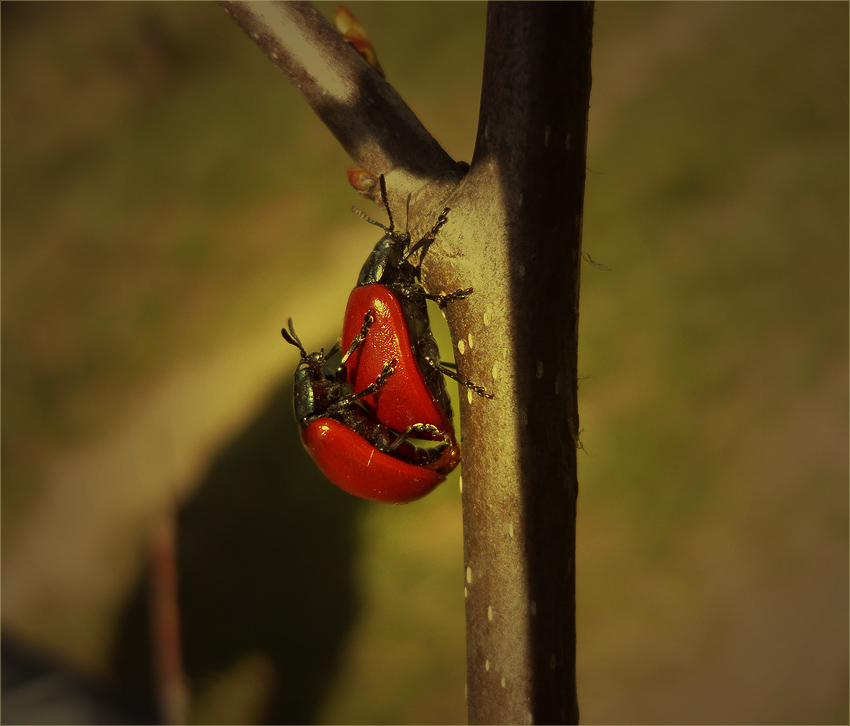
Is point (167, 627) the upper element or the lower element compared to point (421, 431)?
lower

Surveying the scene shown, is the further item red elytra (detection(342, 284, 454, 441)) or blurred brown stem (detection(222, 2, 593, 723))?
red elytra (detection(342, 284, 454, 441))

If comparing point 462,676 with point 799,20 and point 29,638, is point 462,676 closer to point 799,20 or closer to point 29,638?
point 29,638

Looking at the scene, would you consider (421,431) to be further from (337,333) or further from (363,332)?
(337,333)

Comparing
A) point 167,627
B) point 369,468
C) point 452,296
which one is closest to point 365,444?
point 369,468

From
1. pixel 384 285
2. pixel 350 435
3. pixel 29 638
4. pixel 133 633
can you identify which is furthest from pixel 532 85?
pixel 29 638

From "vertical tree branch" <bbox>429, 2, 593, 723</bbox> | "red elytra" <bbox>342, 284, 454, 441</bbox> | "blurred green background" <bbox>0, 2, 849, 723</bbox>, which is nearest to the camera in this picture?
"vertical tree branch" <bbox>429, 2, 593, 723</bbox>

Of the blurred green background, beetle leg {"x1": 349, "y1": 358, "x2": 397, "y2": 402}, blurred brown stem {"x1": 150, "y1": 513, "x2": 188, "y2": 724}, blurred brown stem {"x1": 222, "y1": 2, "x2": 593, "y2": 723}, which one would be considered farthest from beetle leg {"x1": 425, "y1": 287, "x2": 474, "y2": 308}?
blurred brown stem {"x1": 150, "y1": 513, "x2": 188, "y2": 724}

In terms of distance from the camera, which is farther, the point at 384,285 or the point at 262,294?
the point at 262,294

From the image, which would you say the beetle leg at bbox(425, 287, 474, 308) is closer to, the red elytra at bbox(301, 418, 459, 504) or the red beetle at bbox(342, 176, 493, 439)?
the red beetle at bbox(342, 176, 493, 439)
